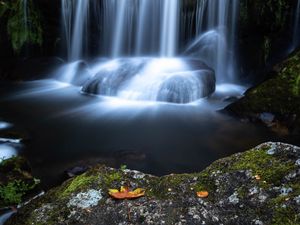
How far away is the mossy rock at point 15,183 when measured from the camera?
4.18m

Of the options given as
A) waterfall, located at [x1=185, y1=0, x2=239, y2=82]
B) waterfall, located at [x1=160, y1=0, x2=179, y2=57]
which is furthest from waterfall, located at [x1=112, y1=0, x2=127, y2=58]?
waterfall, located at [x1=185, y1=0, x2=239, y2=82]

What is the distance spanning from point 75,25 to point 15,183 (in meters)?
8.82

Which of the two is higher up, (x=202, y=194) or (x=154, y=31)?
(x=154, y=31)

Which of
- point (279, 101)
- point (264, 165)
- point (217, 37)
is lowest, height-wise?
point (279, 101)

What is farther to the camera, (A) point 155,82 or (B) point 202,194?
(A) point 155,82

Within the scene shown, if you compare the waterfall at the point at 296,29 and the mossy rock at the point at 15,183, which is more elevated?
the waterfall at the point at 296,29

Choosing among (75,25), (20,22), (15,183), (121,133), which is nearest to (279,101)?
(121,133)

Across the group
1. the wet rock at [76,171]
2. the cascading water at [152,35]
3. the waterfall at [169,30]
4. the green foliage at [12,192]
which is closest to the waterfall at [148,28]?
the cascading water at [152,35]

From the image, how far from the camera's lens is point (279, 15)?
35.2 ft

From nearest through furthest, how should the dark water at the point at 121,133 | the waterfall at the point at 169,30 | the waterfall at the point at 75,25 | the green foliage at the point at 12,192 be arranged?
the green foliage at the point at 12,192 < the dark water at the point at 121,133 < the waterfall at the point at 169,30 < the waterfall at the point at 75,25

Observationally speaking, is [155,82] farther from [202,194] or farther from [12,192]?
[202,194]

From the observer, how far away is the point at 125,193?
6.45 feet

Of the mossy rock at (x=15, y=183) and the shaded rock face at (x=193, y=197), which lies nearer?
the shaded rock face at (x=193, y=197)

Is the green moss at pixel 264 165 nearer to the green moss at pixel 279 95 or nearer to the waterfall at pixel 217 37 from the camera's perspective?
the green moss at pixel 279 95
